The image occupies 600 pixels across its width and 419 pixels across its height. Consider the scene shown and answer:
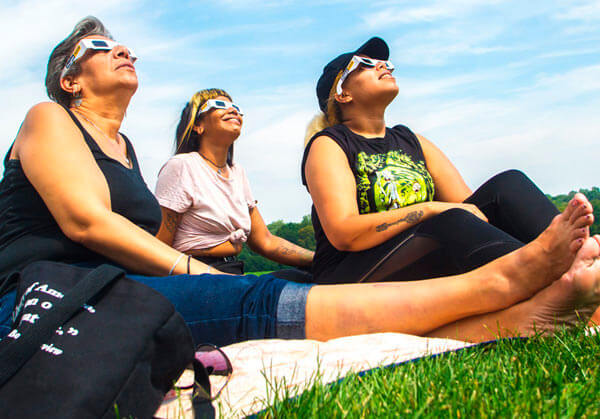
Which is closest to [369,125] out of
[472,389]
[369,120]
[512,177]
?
[369,120]

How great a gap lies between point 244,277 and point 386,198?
55.9 inches

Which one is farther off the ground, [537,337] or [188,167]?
[188,167]

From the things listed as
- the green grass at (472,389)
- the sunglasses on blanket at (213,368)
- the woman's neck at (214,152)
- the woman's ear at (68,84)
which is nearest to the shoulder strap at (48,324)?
the sunglasses on blanket at (213,368)

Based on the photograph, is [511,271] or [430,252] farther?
[430,252]

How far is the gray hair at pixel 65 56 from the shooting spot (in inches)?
126

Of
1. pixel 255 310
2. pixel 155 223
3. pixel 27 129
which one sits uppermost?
pixel 27 129

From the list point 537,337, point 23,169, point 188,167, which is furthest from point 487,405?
point 188,167

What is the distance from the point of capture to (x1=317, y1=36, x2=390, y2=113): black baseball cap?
12.3 feet

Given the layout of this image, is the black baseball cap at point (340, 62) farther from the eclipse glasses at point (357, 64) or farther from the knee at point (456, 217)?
the knee at point (456, 217)

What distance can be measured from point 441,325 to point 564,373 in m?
0.57

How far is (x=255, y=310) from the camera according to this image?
1.97m

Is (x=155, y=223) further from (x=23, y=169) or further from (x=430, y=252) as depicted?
(x=430, y=252)

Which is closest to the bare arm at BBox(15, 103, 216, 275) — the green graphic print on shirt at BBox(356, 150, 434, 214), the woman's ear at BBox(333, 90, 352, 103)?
the green graphic print on shirt at BBox(356, 150, 434, 214)

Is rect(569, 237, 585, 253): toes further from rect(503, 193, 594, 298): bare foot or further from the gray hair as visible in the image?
the gray hair
